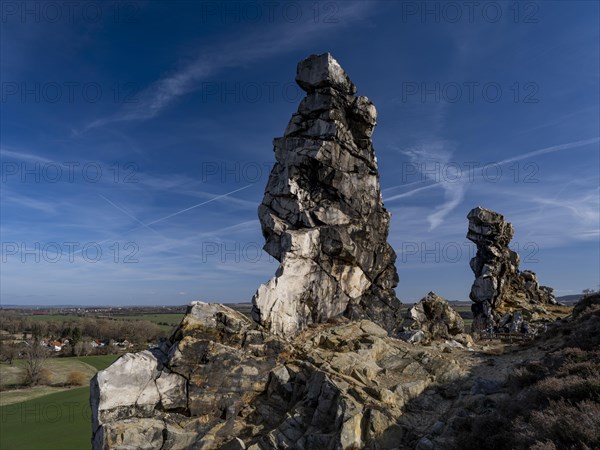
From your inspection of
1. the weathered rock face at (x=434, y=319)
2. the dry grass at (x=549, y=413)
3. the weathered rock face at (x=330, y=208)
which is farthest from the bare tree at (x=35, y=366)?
the dry grass at (x=549, y=413)

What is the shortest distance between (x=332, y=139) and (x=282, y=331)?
1840 cm

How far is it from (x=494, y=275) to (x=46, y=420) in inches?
3589

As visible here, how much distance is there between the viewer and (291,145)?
34344 millimetres

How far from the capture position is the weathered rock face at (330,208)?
3061 centimetres

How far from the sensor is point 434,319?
1649 inches

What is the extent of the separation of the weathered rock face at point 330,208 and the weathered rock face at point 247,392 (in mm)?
7199

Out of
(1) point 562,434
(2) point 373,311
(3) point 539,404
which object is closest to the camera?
(1) point 562,434

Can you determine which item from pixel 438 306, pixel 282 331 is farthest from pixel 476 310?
pixel 282 331

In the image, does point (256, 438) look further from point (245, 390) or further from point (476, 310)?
point (476, 310)

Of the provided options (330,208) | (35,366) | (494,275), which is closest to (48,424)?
(35,366)

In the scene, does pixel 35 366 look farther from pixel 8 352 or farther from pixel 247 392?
pixel 247 392

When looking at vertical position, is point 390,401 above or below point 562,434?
below

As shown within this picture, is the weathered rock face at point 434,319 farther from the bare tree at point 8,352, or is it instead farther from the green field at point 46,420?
the bare tree at point 8,352

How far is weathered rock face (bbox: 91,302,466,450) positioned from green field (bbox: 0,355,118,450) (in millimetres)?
52238
